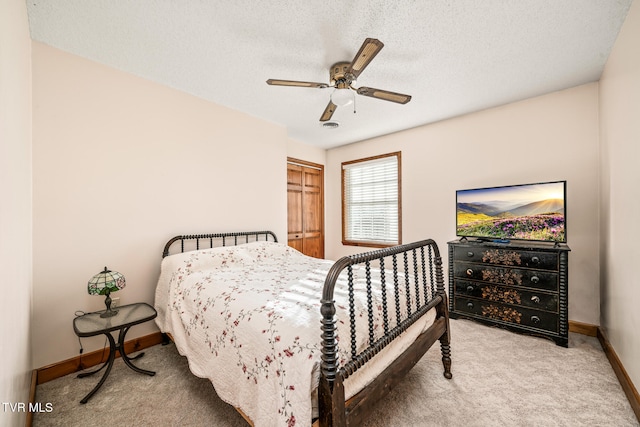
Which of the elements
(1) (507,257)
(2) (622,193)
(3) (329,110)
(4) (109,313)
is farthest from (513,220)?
(4) (109,313)

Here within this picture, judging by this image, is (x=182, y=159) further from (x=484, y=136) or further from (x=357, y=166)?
(x=484, y=136)

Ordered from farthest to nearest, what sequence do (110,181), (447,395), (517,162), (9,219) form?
(517,162)
(110,181)
(447,395)
(9,219)

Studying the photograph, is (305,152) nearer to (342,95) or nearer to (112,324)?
(342,95)

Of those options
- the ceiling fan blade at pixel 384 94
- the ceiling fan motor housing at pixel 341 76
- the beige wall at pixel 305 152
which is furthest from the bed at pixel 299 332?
the beige wall at pixel 305 152

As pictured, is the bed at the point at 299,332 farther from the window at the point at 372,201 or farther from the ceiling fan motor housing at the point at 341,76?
the window at the point at 372,201

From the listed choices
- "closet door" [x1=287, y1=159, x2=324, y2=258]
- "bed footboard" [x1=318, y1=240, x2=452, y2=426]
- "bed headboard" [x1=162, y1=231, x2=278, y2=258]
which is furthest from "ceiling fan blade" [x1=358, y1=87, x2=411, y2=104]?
"closet door" [x1=287, y1=159, x2=324, y2=258]

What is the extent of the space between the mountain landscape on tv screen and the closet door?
8.11 feet

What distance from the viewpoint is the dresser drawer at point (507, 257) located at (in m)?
2.57

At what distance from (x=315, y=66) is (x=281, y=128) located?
1.71 meters

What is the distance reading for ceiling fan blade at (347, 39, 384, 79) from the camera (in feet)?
5.08

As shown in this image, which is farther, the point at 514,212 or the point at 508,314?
the point at 514,212

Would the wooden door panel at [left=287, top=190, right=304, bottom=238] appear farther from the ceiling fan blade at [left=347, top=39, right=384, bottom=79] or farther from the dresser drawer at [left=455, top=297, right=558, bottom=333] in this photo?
the ceiling fan blade at [left=347, top=39, right=384, bottom=79]

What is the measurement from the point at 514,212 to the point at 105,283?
13.0ft

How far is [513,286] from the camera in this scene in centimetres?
273
